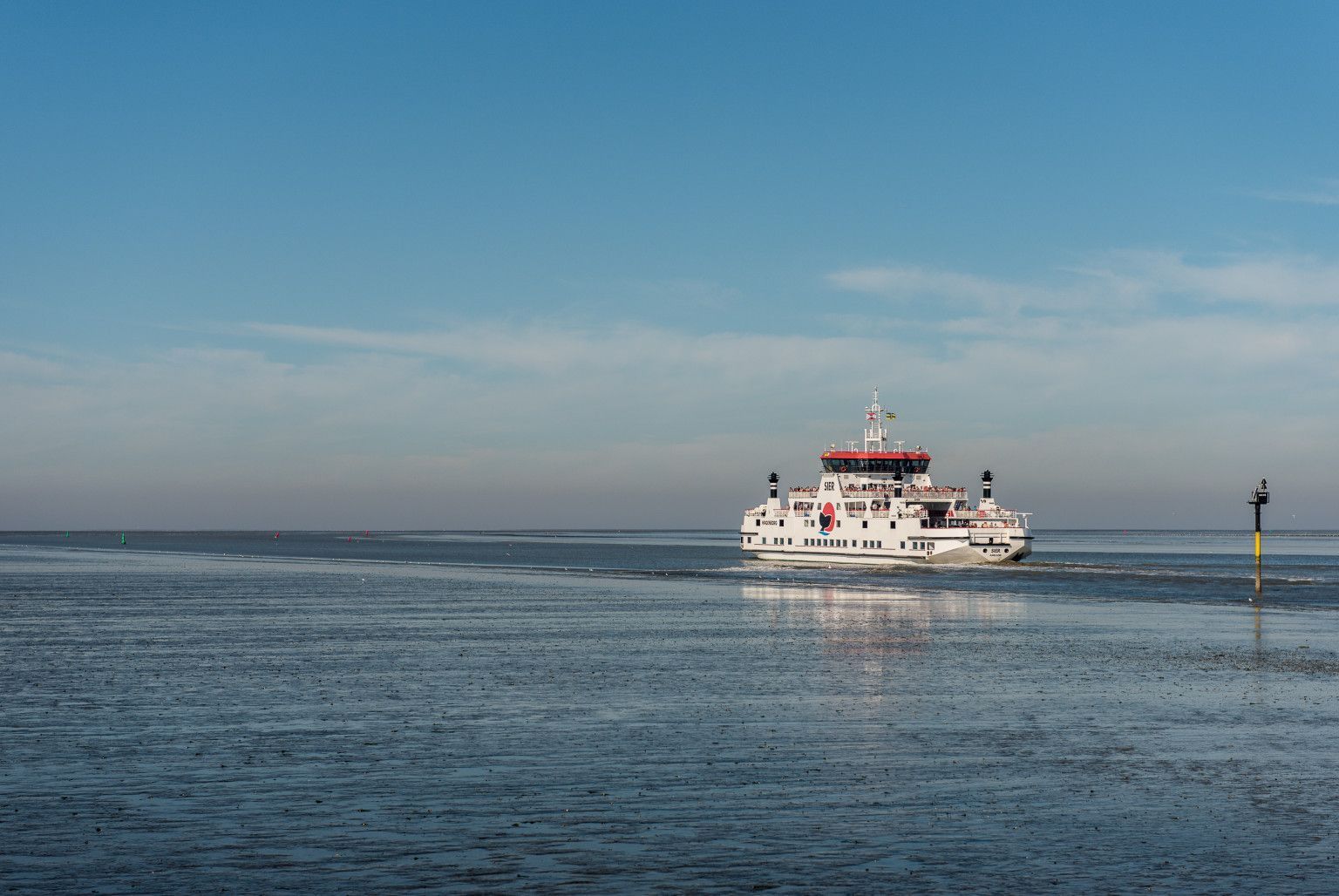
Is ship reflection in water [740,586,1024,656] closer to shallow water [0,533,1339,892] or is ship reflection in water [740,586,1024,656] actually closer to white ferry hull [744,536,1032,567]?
shallow water [0,533,1339,892]

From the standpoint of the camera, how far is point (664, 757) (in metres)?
25.9

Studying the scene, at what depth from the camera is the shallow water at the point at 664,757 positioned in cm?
1819

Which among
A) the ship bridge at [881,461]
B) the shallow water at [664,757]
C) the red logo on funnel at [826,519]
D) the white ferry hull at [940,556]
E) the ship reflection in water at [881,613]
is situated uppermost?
the ship bridge at [881,461]

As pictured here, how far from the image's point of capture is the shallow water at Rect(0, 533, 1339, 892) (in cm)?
1819

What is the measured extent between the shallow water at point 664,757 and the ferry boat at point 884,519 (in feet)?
232

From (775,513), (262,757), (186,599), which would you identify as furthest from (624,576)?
(262,757)

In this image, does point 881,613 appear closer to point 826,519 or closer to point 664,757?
point 664,757

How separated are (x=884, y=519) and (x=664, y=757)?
111463mm

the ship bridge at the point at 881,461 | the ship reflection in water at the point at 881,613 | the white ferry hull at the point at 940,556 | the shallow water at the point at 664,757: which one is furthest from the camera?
the ship bridge at the point at 881,461

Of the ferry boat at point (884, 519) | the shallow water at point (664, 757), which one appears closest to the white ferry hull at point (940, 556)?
the ferry boat at point (884, 519)

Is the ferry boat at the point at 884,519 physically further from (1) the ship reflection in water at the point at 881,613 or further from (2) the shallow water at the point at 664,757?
(2) the shallow water at the point at 664,757

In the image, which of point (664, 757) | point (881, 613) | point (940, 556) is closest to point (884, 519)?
point (940, 556)

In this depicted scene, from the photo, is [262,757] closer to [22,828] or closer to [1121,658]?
[22,828]

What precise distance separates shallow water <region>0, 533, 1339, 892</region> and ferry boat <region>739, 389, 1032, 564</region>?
70.8 meters
